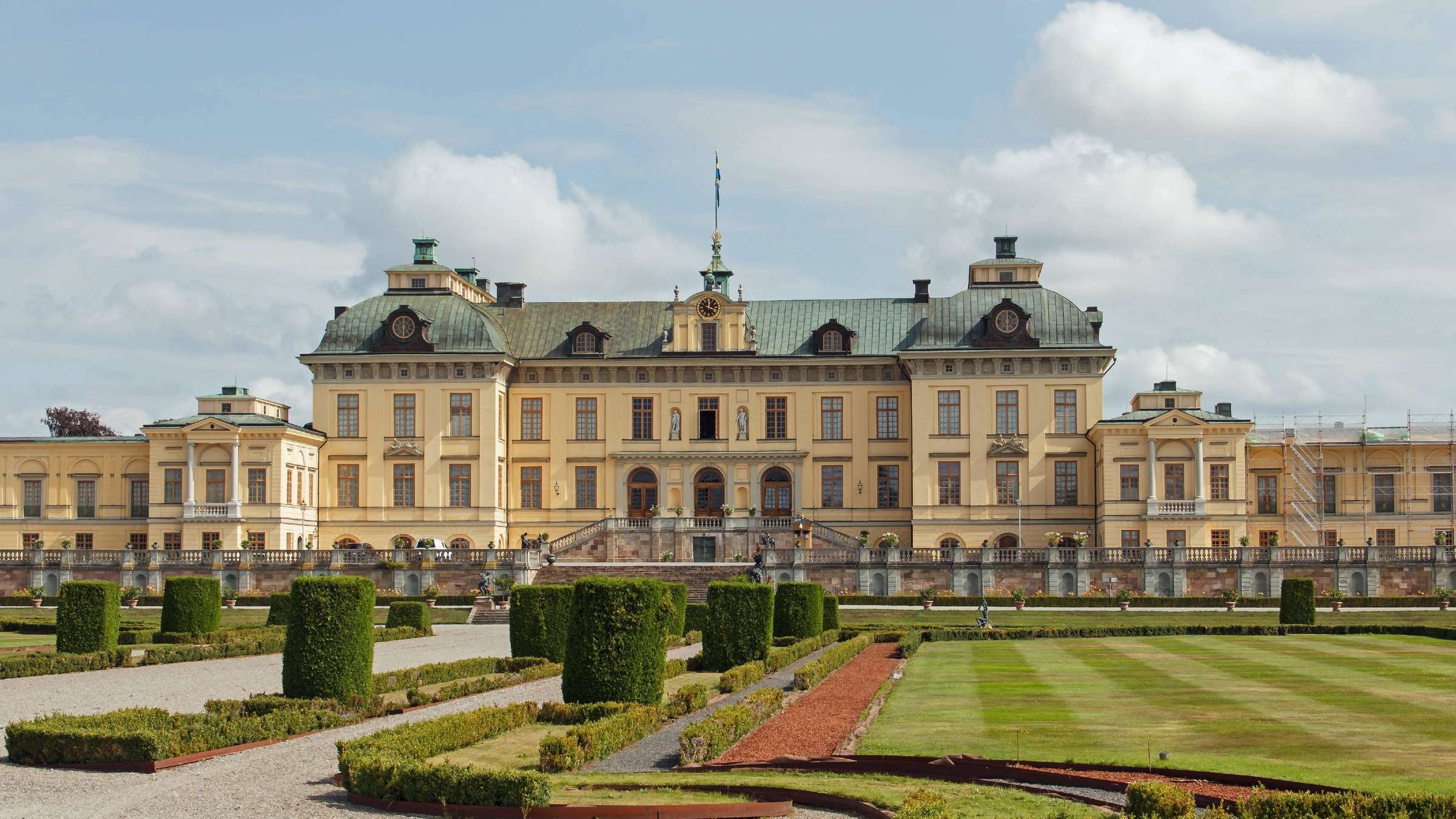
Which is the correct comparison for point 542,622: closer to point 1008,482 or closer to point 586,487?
point 586,487

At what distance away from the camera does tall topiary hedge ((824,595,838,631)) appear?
4175 centimetres

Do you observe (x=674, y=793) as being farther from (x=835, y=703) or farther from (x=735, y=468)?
(x=735, y=468)

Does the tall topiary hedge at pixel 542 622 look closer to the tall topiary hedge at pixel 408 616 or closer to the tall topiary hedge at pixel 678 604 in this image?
the tall topiary hedge at pixel 678 604

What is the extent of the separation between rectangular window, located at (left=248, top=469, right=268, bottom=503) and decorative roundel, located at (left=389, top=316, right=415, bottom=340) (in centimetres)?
784

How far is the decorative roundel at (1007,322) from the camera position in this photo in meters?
66.6

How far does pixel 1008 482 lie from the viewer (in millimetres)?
66750

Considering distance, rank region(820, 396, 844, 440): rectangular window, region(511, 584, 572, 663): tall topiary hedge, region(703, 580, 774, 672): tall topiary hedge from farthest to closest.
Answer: region(820, 396, 844, 440): rectangular window → region(511, 584, 572, 663): tall topiary hedge → region(703, 580, 774, 672): tall topiary hedge

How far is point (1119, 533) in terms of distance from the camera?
63.8m

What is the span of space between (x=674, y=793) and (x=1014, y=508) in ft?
173

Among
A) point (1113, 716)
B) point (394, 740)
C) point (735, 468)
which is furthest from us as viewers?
point (735, 468)

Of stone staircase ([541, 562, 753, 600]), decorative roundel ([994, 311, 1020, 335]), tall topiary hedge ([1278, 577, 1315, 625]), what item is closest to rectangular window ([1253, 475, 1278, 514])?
decorative roundel ([994, 311, 1020, 335])

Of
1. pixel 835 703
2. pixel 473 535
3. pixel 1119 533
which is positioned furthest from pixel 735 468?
pixel 835 703

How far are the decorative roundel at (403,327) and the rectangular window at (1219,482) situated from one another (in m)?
33.0

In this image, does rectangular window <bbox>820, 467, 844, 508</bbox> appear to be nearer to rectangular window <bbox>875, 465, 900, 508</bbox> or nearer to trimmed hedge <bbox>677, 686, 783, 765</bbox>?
rectangular window <bbox>875, 465, 900, 508</bbox>
